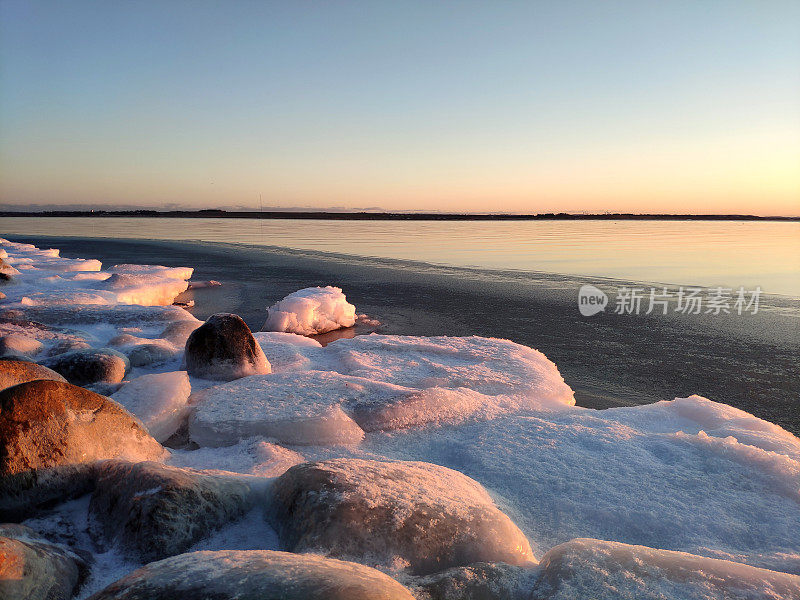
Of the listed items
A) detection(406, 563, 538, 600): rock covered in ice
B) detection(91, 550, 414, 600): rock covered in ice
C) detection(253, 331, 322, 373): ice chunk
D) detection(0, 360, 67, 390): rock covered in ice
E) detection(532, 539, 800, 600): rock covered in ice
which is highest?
detection(0, 360, 67, 390): rock covered in ice

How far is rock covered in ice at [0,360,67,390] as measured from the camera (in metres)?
2.34

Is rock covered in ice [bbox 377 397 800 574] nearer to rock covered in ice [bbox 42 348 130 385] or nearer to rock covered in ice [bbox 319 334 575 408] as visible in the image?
rock covered in ice [bbox 319 334 575 408]

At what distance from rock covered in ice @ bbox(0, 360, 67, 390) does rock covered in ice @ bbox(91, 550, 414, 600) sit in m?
1.48

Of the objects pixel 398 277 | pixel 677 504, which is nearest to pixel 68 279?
pixel 398 277

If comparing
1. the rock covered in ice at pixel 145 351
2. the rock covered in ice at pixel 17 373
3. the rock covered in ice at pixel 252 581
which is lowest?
the rock covered in ice at pixel 145 351

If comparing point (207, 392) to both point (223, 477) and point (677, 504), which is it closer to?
point (223, 477)

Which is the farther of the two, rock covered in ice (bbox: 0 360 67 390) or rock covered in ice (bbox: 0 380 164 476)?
rock covered in ice (bbox: 0 360 67 390)

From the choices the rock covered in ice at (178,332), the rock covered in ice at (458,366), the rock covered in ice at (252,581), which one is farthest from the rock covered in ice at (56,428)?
the rock covered in ice at (178,332)

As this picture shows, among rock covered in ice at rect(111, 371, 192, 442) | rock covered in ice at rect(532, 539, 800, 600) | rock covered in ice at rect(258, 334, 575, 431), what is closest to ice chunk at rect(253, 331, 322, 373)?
rock covered in ice at rect(258, 334, 575, 431)

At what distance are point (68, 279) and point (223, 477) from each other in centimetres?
828

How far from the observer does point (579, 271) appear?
1211 cm

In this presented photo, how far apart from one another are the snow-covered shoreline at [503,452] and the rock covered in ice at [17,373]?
0.46m

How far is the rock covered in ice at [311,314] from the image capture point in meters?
6.35

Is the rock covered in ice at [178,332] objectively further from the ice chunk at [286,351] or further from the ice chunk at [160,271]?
the ice chunk at [160,271]
